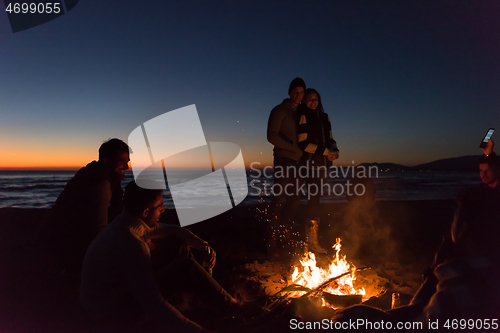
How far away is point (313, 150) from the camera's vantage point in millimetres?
3857

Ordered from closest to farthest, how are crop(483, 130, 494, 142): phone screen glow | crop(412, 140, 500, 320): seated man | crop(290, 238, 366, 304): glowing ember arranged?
crop(412, 140, 500, 320): seated man, crop(483, 130, 494, 142): phone screen glow, crop(290, 238, 366, 304): glowing ember

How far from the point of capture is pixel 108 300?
1812 mm

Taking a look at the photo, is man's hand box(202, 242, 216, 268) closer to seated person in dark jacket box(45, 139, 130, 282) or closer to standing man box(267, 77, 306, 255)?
seated person in dark jacket box(45, 139, 130, 282)

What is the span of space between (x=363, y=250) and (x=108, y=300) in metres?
3.71

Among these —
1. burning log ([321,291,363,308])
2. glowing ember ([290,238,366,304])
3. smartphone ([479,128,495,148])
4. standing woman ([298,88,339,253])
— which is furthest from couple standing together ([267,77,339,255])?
smartphone ([479,128,495,148])

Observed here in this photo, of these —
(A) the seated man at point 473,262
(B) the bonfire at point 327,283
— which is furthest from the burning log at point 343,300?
(A) the seated man at point 473,262

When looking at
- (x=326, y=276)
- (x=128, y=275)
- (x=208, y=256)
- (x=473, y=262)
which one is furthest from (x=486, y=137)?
(x=128, y=275)

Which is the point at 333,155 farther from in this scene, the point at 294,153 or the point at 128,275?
the point at 128,275

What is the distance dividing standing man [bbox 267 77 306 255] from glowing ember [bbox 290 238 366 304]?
616 millimetres

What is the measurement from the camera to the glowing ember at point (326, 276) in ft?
9.72

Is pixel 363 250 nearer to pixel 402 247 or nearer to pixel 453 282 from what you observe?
pixel 402 247

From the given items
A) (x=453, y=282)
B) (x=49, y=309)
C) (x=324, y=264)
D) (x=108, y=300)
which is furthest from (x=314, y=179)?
(x=49, y=309)

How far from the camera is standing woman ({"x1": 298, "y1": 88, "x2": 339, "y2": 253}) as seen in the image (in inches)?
153

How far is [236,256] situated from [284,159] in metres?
1.61
